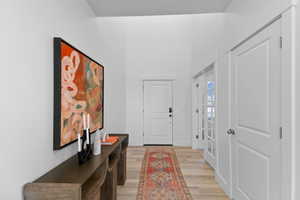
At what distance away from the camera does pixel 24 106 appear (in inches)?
46.3

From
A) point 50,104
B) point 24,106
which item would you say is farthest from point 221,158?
point 24,106

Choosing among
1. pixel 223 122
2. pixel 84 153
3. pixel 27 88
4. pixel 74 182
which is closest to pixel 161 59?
pixel 223 122

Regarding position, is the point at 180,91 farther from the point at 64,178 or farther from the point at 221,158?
the point at 64,178

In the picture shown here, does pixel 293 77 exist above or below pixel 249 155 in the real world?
above

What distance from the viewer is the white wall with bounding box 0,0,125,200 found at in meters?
1.03

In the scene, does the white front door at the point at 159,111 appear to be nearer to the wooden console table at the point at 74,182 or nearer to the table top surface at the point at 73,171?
the wooden console table at the point at 74,182

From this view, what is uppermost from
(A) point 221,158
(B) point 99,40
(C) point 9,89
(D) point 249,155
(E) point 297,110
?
(B) point 99,40

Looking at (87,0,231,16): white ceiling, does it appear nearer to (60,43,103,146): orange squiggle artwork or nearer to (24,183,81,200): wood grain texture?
(60,43,103,146): orange squiggle artwork

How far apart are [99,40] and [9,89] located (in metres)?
1.91

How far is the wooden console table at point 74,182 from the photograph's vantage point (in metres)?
1.12

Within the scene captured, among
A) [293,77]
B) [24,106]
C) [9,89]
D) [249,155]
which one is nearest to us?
[9,89]

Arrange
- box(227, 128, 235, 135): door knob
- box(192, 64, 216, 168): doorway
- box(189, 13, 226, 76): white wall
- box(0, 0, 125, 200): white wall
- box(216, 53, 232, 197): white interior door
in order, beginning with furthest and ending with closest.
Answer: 1. box(192, 64, 216, 168): doorway
2. box(189, 13, 226, 76): white wall
3. box(216, 53, 232, 197): white interior door
4. box(227, 128, 235, 135): door knob
5. box(0, 0, 125, 200): white wall

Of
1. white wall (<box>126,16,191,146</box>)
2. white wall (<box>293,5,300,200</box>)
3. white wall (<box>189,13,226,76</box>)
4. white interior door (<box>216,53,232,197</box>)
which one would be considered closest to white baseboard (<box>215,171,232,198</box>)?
white interior door (<box>216,53,232,197</box>)

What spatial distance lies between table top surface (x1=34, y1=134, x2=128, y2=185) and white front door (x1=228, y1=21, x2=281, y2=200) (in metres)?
1.50
